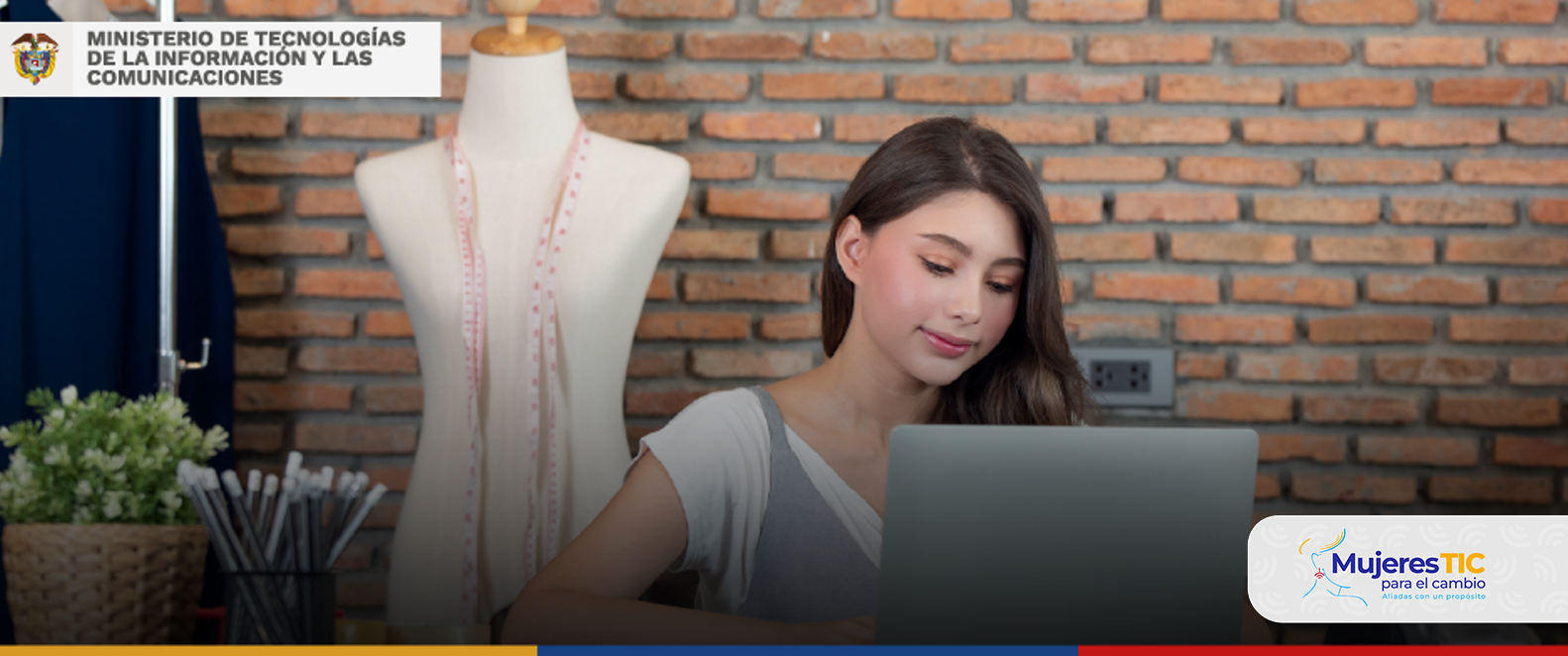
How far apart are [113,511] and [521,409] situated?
56 cm

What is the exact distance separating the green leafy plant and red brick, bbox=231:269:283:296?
751 millimetres

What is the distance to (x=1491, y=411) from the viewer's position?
177 cm

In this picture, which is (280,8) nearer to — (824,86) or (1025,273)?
(824,86)

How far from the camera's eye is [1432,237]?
5.78ft

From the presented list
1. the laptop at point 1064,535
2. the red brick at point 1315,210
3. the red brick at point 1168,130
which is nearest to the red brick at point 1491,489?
the red brick at point 1315,210

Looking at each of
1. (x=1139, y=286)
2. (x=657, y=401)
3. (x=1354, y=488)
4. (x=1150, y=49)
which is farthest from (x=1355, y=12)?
(x=657, y=401)

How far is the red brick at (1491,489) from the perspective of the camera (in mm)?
1766

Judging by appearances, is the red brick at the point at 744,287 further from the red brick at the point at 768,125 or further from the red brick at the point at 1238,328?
the red brick at the point at 1238,328

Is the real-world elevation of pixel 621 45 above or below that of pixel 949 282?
above

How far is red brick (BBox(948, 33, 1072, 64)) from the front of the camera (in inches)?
68.7

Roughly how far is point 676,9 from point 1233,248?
1.03m

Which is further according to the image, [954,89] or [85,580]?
[954,89]

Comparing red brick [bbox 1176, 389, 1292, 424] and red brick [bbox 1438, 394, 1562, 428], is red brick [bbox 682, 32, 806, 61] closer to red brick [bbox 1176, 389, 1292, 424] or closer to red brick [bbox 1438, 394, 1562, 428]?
red brick [bbox 1176, 389, 1292, 424]

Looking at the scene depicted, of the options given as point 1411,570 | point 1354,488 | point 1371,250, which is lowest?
point 1354,488
